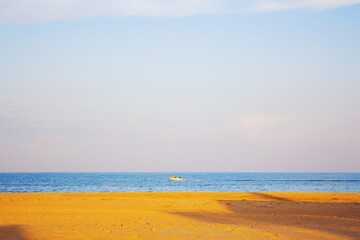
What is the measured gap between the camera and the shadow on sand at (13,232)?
923 cm

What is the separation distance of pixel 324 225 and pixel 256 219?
2.54m

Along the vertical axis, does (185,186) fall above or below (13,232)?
below

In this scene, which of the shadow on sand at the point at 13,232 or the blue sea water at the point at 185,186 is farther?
the blue sea water at the point at 185,186

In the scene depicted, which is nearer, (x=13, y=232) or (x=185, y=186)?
(x=13, y=232)

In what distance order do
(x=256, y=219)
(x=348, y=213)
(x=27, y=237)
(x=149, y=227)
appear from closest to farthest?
(x=27, y=237)
(x=149, y=227)
(x=256, y=219)
(x=348, y=213)

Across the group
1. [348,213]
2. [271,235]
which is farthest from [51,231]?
[348,213]

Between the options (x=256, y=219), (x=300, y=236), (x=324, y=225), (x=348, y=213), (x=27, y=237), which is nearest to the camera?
(x=27, y=237)

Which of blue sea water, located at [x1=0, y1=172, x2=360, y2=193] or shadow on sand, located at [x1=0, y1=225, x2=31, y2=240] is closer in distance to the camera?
shadow on sand, located at [x1=0, y1=225, x2=31, y2=240]

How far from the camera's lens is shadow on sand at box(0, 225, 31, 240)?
923 cm

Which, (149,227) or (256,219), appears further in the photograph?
(256,219)

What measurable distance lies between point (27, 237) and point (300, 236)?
22.6ft

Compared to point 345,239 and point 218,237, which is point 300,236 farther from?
point 218,237

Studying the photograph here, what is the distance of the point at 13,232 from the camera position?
32.8 ft

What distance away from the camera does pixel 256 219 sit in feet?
45.9
